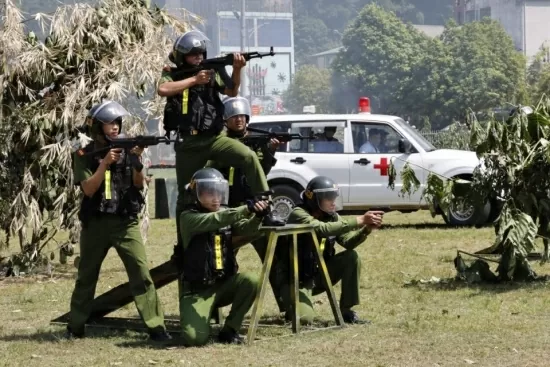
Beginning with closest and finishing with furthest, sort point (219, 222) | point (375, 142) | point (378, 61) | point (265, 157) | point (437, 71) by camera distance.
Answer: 1. point (219, 222)
2. point (265, 157)
3. point (375, 142)
4. point (437, 71)
5. point (378, 61)

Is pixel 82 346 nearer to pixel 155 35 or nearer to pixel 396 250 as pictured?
pixel 155 35

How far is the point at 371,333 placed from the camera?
→ 31.5 feet

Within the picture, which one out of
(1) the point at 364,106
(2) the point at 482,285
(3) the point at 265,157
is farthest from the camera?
(1) the point at 364,106

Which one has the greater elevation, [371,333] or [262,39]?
[262,39]

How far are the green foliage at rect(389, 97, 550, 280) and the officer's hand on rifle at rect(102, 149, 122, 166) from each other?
4147 millimetres

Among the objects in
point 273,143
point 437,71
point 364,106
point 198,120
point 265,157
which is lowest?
point 265,157

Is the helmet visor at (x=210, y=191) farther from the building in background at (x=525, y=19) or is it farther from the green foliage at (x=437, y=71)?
the building in background at (x=525, y=19)

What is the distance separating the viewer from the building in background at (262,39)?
3816 inches

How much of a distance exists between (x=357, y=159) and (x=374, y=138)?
1.56 feet

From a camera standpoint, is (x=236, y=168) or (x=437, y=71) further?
(x=437, y=71)

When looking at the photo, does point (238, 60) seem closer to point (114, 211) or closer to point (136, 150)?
point (136, 150)

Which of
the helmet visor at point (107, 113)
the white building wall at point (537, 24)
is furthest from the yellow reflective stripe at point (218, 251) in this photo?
the white building wall at point (537, 24)

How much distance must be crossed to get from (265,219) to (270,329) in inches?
41.1

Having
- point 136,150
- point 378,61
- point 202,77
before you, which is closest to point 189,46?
point 202,77
